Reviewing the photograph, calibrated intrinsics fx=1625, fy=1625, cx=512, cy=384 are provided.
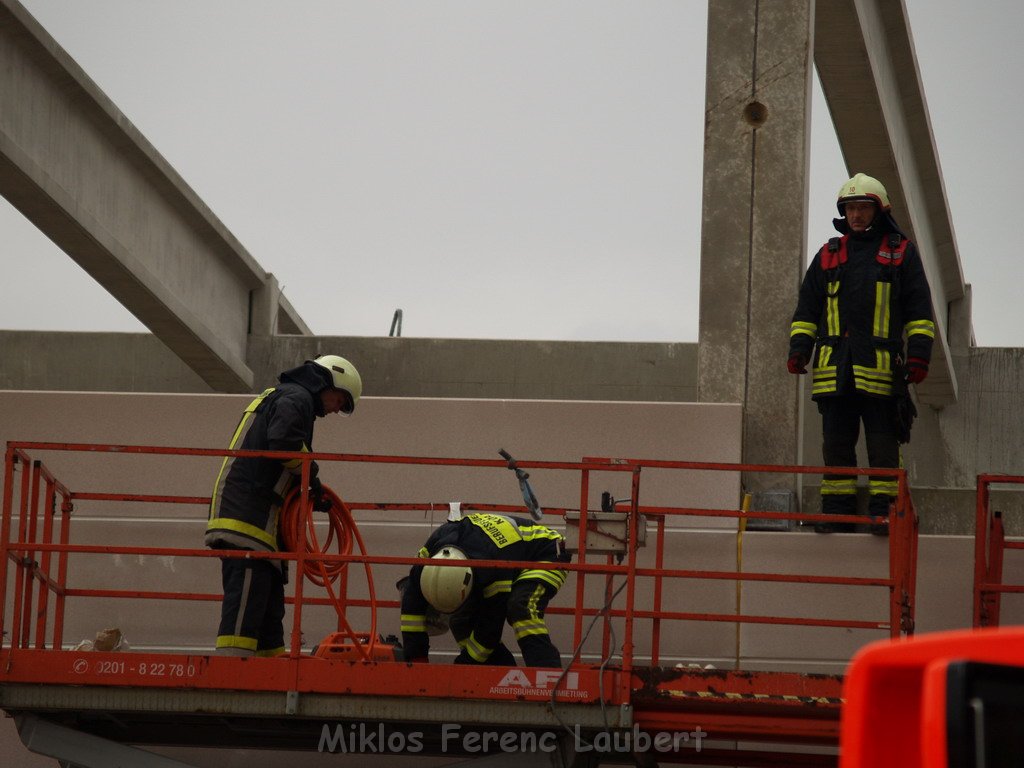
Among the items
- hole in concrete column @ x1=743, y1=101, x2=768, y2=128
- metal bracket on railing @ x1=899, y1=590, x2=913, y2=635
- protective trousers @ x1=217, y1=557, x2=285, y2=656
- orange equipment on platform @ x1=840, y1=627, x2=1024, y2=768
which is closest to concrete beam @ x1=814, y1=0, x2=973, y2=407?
hole in concrete column @ x1=743, y1=101, x2=768, y2=128

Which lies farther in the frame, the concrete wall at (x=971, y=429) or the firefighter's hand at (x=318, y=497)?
the concrete wall at (x=971, y=429)

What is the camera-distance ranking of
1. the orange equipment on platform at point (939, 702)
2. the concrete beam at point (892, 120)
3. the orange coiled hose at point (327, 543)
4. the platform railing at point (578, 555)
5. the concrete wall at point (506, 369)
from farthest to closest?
the concrete wall at point (506, 369) → the concrete beam at point (892, 120) → the orange coiled hose at point (327, 543) → the platform railing at point (578, 555) → the orange equipment on platform at point (939, 702)

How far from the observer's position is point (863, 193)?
980 cm

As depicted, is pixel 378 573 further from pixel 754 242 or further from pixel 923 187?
pixel 923 187

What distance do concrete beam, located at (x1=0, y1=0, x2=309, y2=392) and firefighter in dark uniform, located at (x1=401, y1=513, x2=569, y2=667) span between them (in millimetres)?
4973

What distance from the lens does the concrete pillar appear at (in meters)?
10.6

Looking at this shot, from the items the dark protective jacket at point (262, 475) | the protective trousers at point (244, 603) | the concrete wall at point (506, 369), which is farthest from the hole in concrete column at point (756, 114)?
the concrete wall at point (506, 369)

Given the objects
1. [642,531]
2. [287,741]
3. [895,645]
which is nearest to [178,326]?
[287,741]

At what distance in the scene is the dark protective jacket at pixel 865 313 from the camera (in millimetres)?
9633

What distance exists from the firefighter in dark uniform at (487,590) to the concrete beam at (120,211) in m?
4.97

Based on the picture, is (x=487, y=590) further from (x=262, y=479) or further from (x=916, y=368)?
(x=916, y=368)

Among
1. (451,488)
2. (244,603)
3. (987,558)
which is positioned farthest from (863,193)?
(244,603)

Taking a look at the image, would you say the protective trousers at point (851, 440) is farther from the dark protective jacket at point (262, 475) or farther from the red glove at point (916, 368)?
the dark protective jacket at point (262, 475)

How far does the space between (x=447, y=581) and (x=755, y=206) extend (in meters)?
4.06
